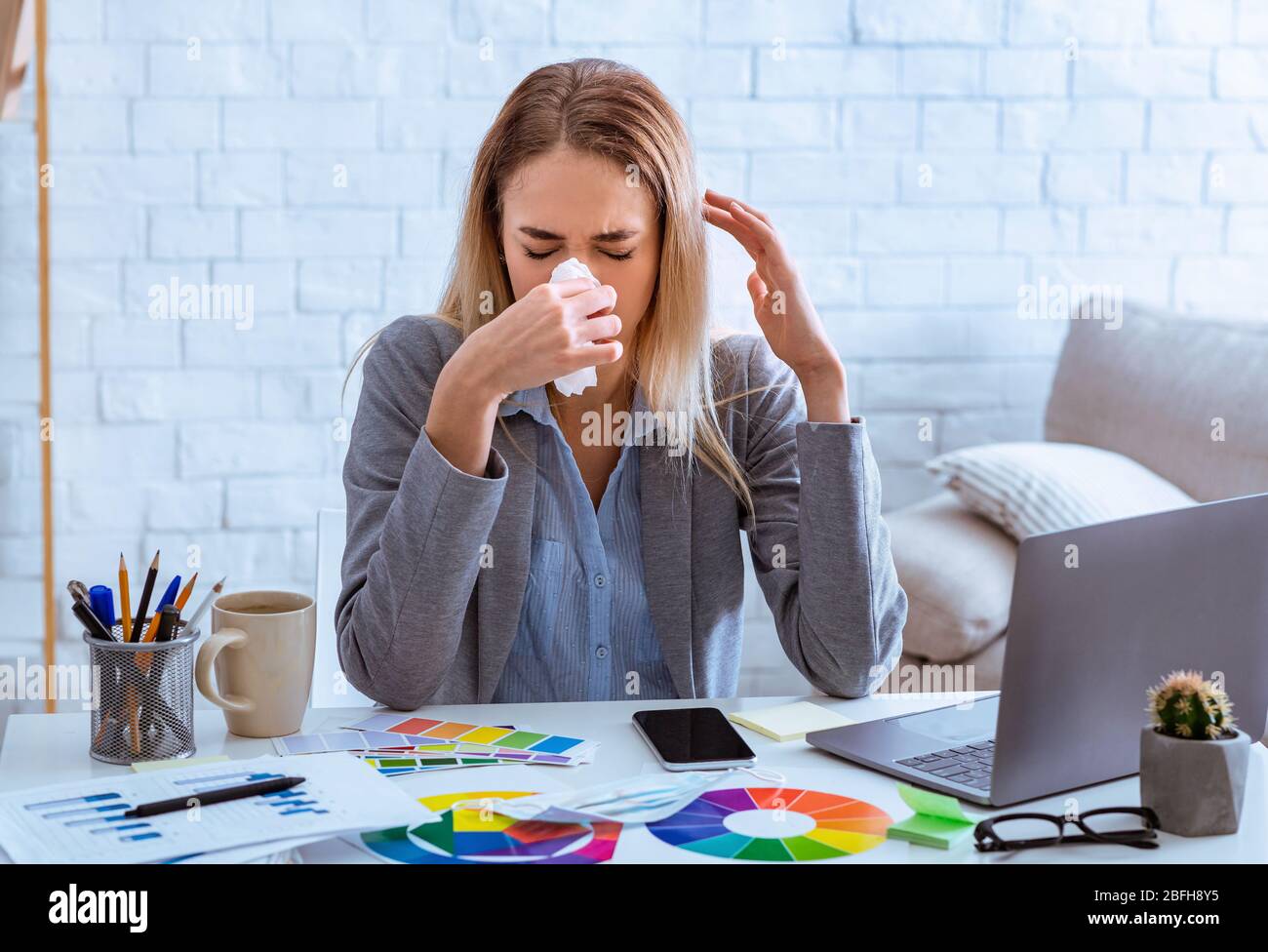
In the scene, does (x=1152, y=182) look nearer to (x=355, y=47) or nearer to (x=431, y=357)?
(x=355, y=47)

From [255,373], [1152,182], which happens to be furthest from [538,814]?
[1152,182]

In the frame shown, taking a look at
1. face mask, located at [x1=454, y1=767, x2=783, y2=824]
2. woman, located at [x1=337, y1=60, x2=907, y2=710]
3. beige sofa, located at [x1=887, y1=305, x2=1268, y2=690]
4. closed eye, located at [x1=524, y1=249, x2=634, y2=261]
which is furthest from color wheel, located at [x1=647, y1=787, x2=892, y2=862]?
beige sofa, located at [x1=887, y1=305, x2=1268, y2=690]

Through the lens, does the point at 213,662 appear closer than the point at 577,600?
Yes

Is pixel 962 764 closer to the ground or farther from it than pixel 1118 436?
closer to the ground

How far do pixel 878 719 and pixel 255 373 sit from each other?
160cm

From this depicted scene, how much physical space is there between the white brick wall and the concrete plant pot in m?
1.48

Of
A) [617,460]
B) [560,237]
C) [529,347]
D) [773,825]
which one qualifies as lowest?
[773,825]

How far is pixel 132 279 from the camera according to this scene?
2.27 m

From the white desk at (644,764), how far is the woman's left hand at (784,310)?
30 cm

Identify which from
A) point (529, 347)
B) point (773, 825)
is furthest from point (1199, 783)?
point (529, 347)

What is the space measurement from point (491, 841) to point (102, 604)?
0.37m

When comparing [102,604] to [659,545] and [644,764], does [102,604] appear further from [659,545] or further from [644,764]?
[659,545]

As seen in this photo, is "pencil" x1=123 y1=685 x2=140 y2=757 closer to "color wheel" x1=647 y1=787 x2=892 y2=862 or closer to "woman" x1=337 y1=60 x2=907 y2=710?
"woman" x1=337 y1=60 x2=907 y2=710

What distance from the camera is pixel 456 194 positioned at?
90.2 inches
